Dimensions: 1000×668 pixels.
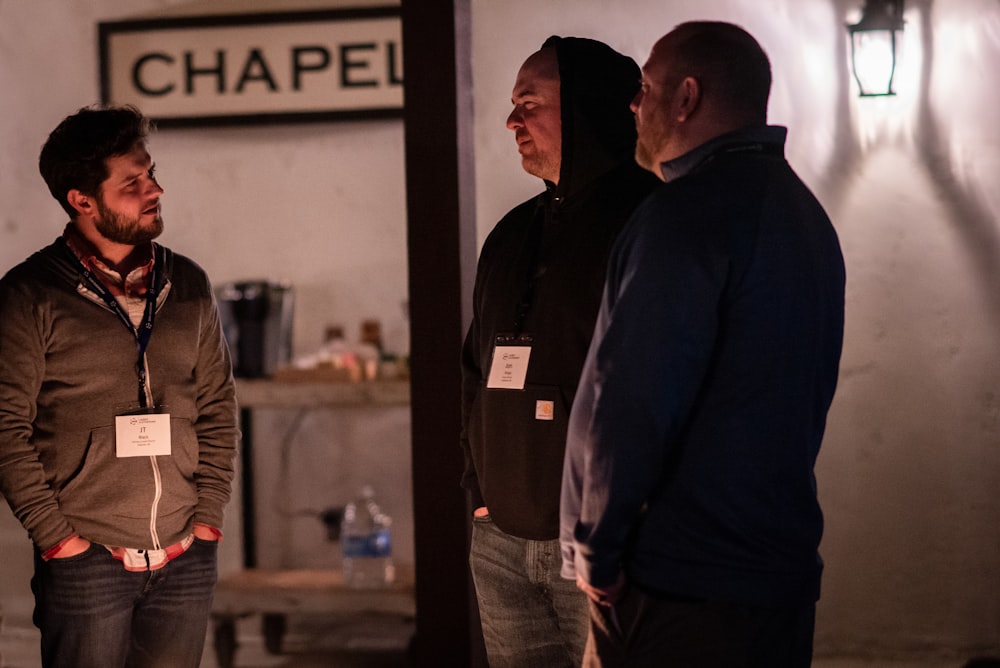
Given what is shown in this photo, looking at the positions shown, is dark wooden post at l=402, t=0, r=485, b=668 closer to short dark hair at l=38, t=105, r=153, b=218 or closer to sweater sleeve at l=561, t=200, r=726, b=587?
short dark hair at l=38, t=105, r=153, b=218

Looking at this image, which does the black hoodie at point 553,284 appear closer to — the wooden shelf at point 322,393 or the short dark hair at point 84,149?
the short dark hair at point 84,149

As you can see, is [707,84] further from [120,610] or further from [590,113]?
[120,610]

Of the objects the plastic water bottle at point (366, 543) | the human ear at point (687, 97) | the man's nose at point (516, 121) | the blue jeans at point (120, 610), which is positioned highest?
the man's nose at point (516, 121)

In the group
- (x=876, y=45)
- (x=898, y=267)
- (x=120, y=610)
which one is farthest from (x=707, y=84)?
(x=898, y=267)

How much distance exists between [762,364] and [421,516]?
4.46ft

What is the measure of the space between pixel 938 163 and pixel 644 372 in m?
2.08

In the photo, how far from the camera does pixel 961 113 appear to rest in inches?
116

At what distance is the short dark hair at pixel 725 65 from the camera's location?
1384mm

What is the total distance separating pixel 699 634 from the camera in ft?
4.26

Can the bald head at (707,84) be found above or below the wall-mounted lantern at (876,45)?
below

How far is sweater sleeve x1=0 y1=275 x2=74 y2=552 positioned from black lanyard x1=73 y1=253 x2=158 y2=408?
0.10 m

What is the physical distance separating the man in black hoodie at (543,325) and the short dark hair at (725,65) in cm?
36

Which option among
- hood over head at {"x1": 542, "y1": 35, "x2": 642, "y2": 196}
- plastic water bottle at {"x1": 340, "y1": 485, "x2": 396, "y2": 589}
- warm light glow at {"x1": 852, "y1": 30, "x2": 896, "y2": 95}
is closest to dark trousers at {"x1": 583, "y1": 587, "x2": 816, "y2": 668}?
hood over head at {"x1": 542, "y1": 35, "x2": 642, "y2": 196}

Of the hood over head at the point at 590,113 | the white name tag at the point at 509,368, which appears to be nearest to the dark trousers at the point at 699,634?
the white name tag at the point at 509,368
